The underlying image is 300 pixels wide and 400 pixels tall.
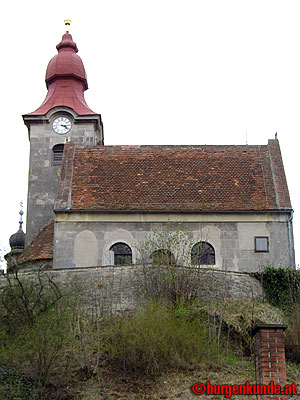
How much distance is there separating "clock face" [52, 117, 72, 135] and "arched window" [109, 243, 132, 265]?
1133 cm

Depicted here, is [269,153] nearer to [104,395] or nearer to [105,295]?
[105,295]

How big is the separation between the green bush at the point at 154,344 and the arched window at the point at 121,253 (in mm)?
8891

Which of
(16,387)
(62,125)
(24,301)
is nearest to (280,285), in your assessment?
(24,301)

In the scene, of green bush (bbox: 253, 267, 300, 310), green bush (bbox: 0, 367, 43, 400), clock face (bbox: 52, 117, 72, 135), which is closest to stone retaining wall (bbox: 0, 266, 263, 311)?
green bush (bbox: 253, 267, 300, 310)

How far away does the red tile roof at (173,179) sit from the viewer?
32.0 metres

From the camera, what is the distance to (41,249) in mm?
32938

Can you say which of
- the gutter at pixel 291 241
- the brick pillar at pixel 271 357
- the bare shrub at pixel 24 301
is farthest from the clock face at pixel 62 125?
the brick pillar at pixel 271 357

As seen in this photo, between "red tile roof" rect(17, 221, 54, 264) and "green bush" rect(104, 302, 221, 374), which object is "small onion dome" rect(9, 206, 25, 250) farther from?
"green bush" rect(104, 302, 221, 374)

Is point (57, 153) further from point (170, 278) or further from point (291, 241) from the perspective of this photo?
point (170, 278)

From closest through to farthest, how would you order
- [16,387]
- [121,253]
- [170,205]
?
[16,387]
[121,253]
[170,205]

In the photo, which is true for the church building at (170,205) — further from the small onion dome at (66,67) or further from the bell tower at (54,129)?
the small onion dome at (66,67)

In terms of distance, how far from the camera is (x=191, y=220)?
31.7 metres

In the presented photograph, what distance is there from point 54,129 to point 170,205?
11.5 meters

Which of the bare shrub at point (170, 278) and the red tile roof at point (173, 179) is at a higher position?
the red tile roof at point (173, 179)
